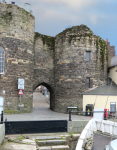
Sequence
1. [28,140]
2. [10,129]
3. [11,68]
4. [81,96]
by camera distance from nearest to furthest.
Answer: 1. [28,140]
2. [10,129]
3. [11,68]
4. [81,96]

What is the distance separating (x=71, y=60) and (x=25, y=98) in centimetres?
538

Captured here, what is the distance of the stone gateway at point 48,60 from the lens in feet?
47.3

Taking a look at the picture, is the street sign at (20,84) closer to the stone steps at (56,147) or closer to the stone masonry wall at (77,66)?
→ the stone masonry wall at (77,66)

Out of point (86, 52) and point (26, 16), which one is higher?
point (26, 16)

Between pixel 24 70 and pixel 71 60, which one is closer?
pixel 24 70

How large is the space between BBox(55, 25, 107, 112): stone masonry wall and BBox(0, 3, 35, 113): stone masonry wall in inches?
133

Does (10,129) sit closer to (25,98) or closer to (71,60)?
(25,98)

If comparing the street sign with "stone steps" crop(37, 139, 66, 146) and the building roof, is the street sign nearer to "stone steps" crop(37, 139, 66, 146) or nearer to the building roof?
the building roof

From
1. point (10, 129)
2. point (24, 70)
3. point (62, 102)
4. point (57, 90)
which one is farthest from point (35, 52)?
point (10, 129)

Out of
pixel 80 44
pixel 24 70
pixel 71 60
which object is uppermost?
pixel 80 44

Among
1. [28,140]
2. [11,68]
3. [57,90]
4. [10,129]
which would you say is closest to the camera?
[28,140]

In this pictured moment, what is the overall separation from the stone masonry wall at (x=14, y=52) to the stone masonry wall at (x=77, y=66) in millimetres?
3386

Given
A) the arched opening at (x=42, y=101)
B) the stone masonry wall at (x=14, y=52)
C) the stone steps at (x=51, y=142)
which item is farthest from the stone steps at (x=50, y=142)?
the arched opening at (x=42, y=101)

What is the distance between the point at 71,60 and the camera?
16.1 metres
